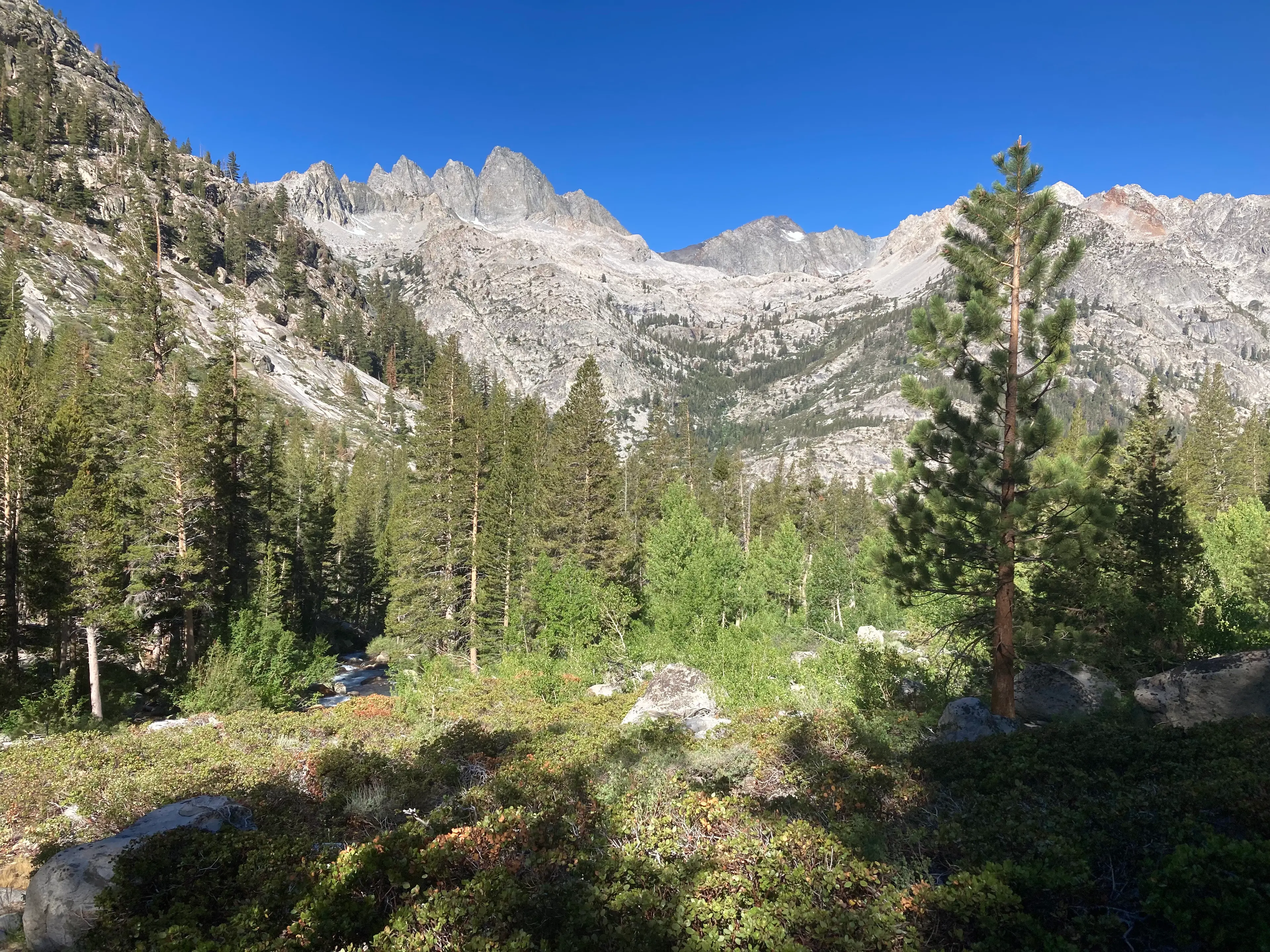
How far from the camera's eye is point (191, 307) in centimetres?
9588

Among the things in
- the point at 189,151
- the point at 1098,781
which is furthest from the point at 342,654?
the point at 189,151

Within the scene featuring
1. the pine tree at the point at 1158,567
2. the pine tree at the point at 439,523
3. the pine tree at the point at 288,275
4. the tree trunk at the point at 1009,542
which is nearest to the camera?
the tree trunk at the point at 1009,542

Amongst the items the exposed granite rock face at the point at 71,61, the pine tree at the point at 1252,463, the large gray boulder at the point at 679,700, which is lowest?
the large gray boulder at the point at 679,700

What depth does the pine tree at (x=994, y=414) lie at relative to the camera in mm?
11664

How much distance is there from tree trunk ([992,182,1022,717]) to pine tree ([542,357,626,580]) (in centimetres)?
2058

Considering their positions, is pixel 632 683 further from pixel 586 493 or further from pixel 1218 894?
pixel 1218 894

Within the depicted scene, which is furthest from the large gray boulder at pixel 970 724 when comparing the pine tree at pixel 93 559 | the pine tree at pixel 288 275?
the pine tree at pixel 288 275

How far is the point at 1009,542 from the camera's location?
11891mm

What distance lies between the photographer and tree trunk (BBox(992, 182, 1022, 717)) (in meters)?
11.9

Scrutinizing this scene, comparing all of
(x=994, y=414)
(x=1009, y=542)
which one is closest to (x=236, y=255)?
(x=994, y=414)

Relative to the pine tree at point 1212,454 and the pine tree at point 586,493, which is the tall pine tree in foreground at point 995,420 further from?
the pine tree at point 1212,454

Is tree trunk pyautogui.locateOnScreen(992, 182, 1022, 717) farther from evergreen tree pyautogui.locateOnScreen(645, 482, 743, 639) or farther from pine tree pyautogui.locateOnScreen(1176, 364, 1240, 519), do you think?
pine tree pyautogui.locateOnScreen(1176, 364, 1240, 519)

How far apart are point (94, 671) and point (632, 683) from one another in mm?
17446

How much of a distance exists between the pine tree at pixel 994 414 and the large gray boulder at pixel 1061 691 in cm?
201
